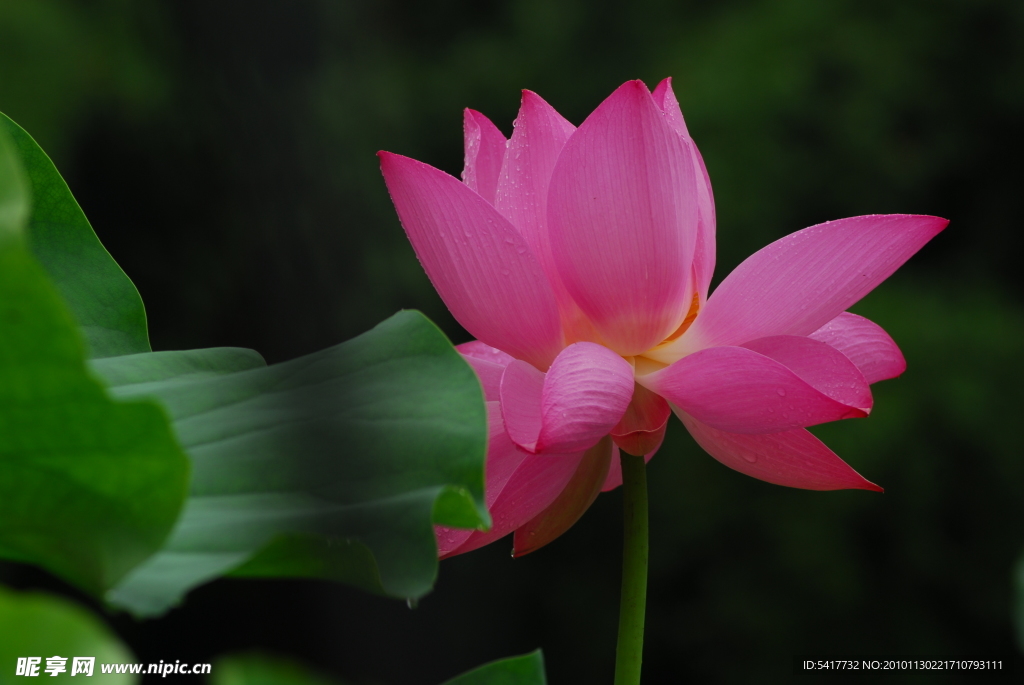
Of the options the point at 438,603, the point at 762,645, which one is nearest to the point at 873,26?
the point at 762,645

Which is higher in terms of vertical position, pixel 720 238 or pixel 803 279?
pixel 803 279

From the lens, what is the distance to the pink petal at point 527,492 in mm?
247

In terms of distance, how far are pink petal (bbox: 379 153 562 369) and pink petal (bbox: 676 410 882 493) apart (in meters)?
0.05

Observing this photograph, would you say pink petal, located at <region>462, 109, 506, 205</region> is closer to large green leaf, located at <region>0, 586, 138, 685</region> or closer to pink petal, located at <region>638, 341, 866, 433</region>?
pink petal, located at <region>638, 341, 866, 433</region>

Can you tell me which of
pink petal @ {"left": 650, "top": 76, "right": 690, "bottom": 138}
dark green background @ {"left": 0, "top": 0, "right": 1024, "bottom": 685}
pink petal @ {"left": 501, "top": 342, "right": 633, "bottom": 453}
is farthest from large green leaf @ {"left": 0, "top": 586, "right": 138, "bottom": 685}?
dark green background @ {"left": 0, "top": 0, "right": 1024, "bottom": 685}

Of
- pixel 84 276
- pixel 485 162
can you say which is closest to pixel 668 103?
pixel 485 162

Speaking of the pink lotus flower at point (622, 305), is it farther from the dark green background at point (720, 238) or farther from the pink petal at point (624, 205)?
the dark green background at point (720, 238)

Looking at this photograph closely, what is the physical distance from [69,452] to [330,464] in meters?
0.04

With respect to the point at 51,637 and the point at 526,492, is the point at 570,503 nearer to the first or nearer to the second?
the point at 526,492

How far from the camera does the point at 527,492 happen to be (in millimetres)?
254

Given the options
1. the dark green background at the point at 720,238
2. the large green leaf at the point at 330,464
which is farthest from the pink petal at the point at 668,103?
the dark green background at the point at 720,238

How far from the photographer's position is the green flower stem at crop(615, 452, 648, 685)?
0.22m

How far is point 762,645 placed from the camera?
2.10 meters

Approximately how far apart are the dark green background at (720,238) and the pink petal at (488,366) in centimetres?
165
